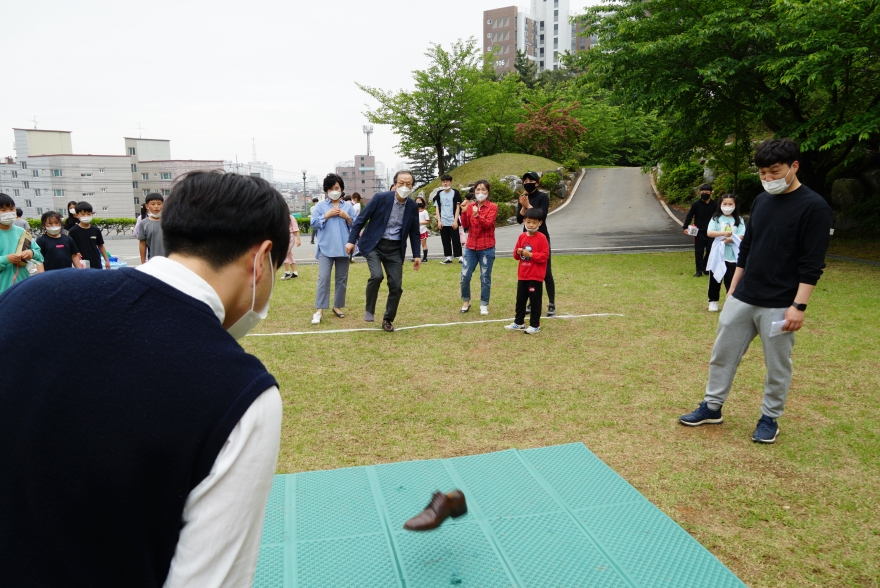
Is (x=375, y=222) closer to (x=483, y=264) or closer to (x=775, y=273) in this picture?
(x=483, y=264)

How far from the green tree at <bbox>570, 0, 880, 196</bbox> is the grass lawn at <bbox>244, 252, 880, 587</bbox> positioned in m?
5.01

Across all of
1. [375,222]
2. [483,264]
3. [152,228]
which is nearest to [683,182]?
[483,264]

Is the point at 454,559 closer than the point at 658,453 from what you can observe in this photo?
Yes

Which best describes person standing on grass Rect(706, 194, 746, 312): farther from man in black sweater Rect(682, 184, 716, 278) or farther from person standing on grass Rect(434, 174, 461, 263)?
person standing on grass Rect(434, 174, 461, 263)

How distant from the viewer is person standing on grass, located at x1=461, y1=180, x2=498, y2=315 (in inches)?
318

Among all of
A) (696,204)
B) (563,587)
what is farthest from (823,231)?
(696,204)

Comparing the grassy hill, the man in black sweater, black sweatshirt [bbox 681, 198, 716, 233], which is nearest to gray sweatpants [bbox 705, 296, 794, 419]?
the man in black sweater

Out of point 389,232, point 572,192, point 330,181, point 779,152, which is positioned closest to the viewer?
point 779,152

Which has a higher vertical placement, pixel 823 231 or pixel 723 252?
Answer: pixel 823 231

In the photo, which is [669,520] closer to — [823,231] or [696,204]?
[823,231]

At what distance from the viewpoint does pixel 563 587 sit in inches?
105

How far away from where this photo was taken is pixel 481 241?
811cm

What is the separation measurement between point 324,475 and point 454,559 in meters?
1.17

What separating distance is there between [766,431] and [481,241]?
4.62 m
